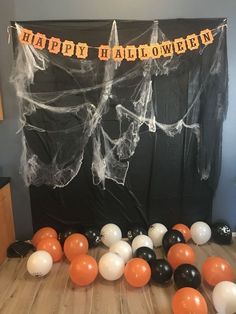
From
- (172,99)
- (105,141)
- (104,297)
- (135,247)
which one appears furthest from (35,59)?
(104,297)

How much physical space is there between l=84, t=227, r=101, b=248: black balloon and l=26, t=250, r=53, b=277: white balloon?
0.47 m

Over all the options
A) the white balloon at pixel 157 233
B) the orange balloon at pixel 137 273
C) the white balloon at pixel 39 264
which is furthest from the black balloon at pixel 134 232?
the white balloon at pixel 39 264

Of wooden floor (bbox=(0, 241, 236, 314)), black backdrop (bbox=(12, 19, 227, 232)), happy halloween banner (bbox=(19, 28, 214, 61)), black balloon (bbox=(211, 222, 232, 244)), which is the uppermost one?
happy halloween banner (bbox=(19, 28, 214, 61))

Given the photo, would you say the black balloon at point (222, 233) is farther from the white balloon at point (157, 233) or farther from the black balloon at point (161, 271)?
the black balloon at point (161, 271)

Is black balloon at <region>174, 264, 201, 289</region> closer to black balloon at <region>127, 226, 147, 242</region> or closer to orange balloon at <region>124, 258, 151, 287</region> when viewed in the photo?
orange balloon at <region>124, 258, 151, 287</region>

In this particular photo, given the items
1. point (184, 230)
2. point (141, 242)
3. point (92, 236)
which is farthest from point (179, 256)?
point (92, 236)

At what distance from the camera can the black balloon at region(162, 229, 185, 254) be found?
8.15ft

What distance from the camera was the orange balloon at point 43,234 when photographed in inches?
103

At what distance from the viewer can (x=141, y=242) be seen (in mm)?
2473

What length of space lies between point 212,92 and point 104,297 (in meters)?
1.94

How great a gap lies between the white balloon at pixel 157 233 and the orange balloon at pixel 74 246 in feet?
2.05

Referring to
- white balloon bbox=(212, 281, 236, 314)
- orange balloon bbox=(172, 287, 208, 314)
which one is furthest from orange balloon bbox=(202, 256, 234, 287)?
orange balloon bbox=(172, 287, 208, 314)

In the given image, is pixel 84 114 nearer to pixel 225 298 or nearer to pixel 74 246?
pixel 74 246

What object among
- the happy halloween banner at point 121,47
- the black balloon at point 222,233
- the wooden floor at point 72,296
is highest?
the happy halloween banner at point 121,47
